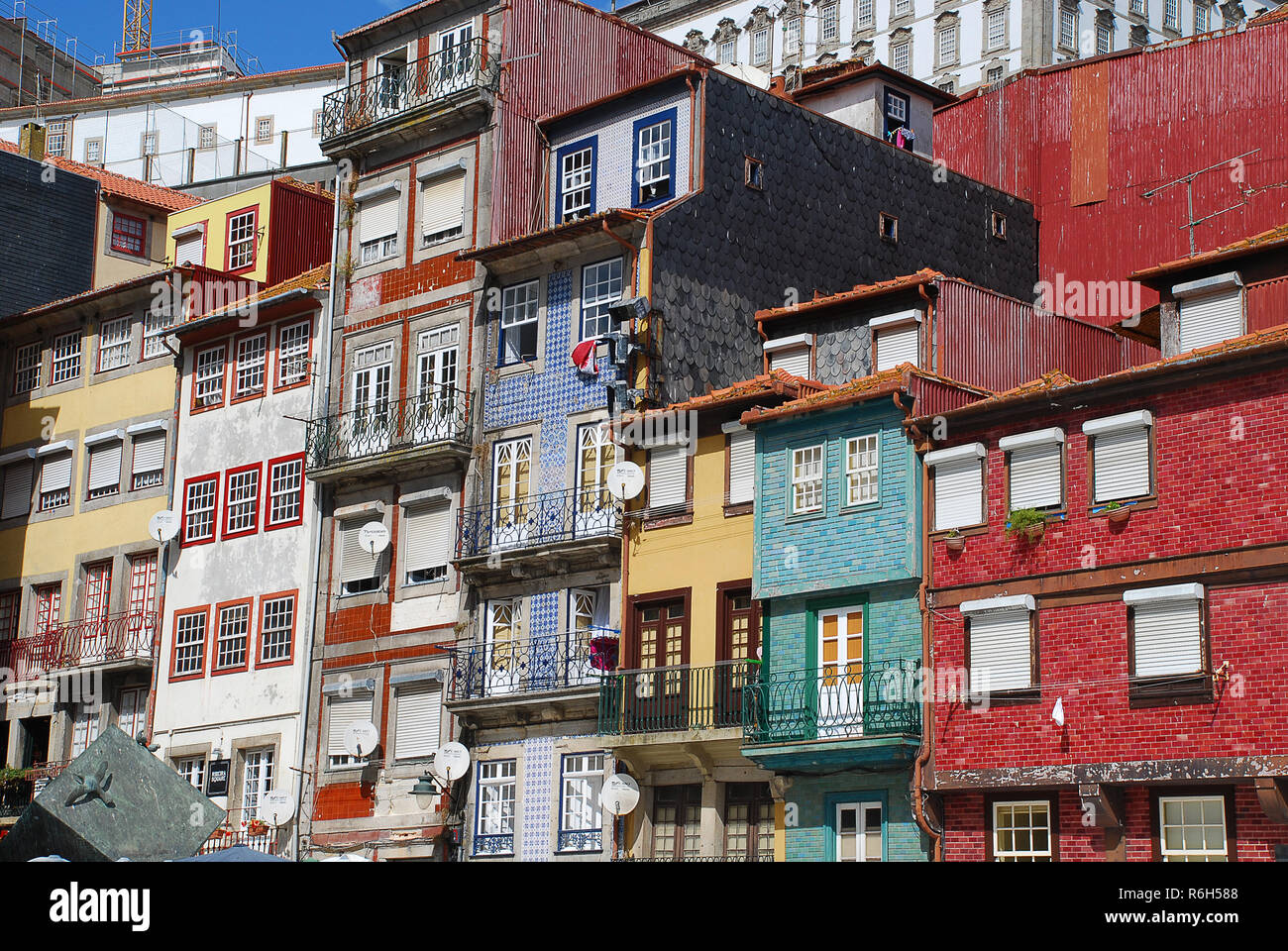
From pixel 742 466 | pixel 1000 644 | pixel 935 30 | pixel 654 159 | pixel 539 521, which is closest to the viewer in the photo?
pixel 1000 644

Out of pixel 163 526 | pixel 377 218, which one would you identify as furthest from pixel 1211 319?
pixel 163 526

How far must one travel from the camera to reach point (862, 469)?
1371 inches

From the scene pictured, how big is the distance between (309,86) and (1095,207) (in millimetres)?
47231

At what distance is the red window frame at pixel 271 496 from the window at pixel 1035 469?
64.6 feet

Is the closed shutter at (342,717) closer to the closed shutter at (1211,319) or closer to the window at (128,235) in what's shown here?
the closed shutter at (1211,319)

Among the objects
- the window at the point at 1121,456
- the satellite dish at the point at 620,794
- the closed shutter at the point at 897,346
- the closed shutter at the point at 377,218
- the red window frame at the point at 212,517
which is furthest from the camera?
the red window frame at the point at 212,517

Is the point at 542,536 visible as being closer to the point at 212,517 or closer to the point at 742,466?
the point at 742,466

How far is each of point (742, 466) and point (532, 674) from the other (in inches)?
253

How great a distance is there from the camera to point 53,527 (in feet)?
173

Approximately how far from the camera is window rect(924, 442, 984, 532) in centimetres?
3291

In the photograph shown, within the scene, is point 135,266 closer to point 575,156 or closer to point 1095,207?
point 575,156

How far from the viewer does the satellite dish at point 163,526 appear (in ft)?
159

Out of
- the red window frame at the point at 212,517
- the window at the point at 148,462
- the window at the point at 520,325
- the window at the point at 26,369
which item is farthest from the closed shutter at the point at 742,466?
the window at the point at 26,369

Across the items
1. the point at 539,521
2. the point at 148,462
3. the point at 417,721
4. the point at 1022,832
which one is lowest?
the point at 1022,832
